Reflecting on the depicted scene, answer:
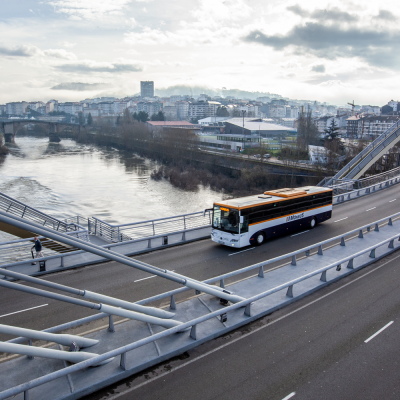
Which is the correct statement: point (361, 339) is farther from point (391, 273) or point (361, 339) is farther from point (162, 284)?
point (162, 284)

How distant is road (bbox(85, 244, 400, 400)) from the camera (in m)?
6.73

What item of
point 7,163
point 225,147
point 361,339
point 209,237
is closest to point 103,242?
point 209,237

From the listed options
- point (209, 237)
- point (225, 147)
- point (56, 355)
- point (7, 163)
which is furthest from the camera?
point (225, 147)

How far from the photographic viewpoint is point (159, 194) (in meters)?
45.4

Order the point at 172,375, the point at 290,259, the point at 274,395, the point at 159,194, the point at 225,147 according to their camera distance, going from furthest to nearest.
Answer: the point at 225,147 < the point at 159,194 < the point at 290,259 < the point at 172,375 < the point at 274,395

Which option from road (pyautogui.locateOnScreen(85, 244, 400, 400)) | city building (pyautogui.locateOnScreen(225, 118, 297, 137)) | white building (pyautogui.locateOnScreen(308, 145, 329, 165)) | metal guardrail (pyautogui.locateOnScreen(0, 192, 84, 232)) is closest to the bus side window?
road (pyautogui.locateOnScreen(85, 244, 400, 400))

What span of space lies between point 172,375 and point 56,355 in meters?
2.28

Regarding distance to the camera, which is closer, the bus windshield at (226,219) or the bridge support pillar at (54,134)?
the bus windshield at (226,219)

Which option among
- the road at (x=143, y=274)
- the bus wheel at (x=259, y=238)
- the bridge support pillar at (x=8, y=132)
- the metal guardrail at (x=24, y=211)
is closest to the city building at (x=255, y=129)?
the bridge support pillar at (x=8, y=132)

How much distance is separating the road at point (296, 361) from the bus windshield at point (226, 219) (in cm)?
560

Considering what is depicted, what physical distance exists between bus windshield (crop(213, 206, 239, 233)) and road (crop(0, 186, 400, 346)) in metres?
0.94

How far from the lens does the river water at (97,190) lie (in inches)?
1454

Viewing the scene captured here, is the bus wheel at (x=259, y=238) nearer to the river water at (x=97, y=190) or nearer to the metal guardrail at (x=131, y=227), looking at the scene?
the metal guardrail at (x=131, y=227)

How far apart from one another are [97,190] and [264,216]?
34398 millimetres
